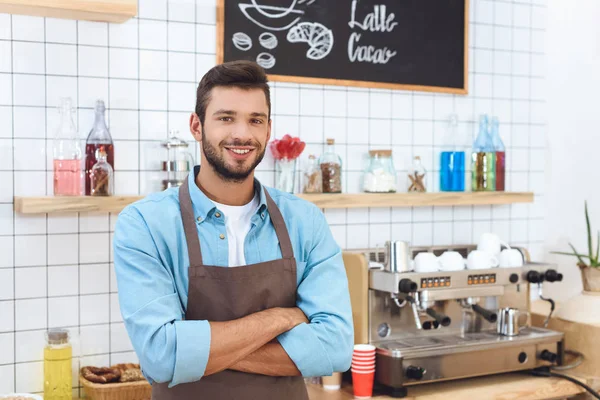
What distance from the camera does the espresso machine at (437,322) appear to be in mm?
2666

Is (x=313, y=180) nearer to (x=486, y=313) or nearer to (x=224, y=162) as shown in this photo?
(x=486, y=313)

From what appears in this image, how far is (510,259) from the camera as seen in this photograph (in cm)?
299

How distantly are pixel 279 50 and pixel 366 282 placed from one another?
Result: 0.98 meters

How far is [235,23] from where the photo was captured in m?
2.87

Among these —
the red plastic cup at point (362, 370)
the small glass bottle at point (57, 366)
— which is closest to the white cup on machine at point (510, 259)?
the red plastic cup at point (362, 370)

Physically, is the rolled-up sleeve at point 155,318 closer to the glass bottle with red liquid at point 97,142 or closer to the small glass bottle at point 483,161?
the glass bottle with red liquid at point 97,142

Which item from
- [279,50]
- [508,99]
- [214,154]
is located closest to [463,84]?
[508,99]

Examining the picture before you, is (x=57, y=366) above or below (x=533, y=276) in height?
below

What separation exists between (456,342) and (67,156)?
61.3 inches

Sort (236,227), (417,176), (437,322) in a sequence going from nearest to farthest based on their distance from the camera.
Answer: (236,227) < (437,322) < (417,176)

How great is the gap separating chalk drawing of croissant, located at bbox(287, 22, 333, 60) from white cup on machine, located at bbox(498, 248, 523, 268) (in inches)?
42.6

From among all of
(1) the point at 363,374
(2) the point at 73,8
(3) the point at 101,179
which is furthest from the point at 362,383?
(2) the point at 73,8

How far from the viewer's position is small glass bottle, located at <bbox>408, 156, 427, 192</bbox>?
127 inches

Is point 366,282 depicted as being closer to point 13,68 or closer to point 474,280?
point 474,280
